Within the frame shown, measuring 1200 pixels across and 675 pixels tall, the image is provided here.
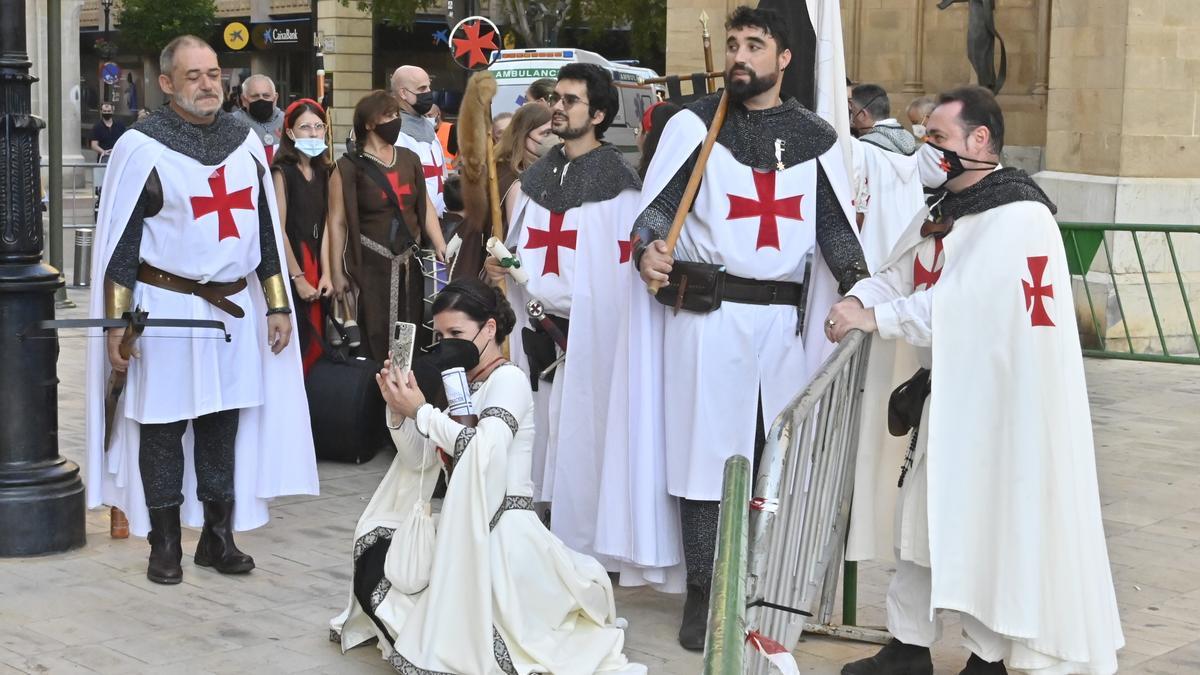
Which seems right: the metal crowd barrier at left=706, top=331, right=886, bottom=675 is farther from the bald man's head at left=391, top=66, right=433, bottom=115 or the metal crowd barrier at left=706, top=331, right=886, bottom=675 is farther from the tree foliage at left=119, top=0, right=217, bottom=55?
the tree foliage at left=119, top=0, right=217, bottom=55

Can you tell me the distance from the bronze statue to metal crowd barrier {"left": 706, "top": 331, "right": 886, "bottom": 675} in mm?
11025

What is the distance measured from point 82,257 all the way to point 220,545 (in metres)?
10.8

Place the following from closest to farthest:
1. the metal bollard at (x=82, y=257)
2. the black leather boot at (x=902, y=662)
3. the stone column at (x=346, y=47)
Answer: the black leather boot at (x=902, y=662) < the metal bollard at (x=82, y=257) < the stone column at (x=346, y=47)

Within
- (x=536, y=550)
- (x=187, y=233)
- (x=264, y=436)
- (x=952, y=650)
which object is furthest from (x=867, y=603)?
(x=187, y=233)

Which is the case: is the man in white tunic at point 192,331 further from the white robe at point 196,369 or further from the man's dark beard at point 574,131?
the man's dark beard at point 574,131

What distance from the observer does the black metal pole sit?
6.61 meters

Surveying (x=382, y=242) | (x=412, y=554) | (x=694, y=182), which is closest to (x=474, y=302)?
(x=412, y=554)

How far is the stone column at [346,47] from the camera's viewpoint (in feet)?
132

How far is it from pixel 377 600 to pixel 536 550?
20.7 inches

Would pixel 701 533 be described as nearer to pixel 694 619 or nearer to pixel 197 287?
pixel 694 619

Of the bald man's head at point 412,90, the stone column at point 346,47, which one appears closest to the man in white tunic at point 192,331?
the bald man's head at point 412,90

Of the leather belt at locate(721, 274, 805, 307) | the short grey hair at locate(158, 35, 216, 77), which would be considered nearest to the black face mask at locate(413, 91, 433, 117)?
the short grey hair at locate(158, 35, 216, 77)

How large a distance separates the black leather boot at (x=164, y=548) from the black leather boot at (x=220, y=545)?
0.53ft

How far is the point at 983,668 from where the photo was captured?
16.9 feet
